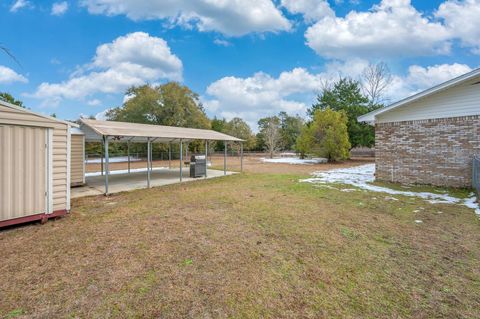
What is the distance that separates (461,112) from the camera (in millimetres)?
6949

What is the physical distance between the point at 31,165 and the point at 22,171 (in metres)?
0.16

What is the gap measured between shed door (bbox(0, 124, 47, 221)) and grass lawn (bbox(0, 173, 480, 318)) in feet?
1.33

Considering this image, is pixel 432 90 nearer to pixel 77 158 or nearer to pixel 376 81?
pixel 77 158

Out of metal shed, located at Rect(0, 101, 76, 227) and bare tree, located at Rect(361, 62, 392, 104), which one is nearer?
metal shed, located at Rect(0, 101, 76, 227)

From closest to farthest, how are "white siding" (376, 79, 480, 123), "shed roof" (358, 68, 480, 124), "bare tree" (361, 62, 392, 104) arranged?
"shed roof" (358, 68, 480, 124) < "white siding" (376, 79, 480, 123) < "bare tree" (361, 62, 392, 104)

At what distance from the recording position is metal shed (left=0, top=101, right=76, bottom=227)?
12.4ft

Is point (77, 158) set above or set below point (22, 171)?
above

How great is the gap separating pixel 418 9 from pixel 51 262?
51.3ft

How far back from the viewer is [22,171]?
13.0 feet

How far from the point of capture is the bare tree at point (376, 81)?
2695cm

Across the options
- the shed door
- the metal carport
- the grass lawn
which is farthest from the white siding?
the shed door

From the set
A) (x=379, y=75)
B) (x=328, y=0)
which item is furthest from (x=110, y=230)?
(x=379, y=75)

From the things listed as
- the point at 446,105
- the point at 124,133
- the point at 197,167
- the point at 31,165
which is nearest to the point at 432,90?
the point at 446,105

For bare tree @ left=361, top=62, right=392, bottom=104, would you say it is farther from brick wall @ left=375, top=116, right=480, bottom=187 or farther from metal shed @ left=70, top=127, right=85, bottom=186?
metal shed @ left=70, top=127, right=85, bottom=186
